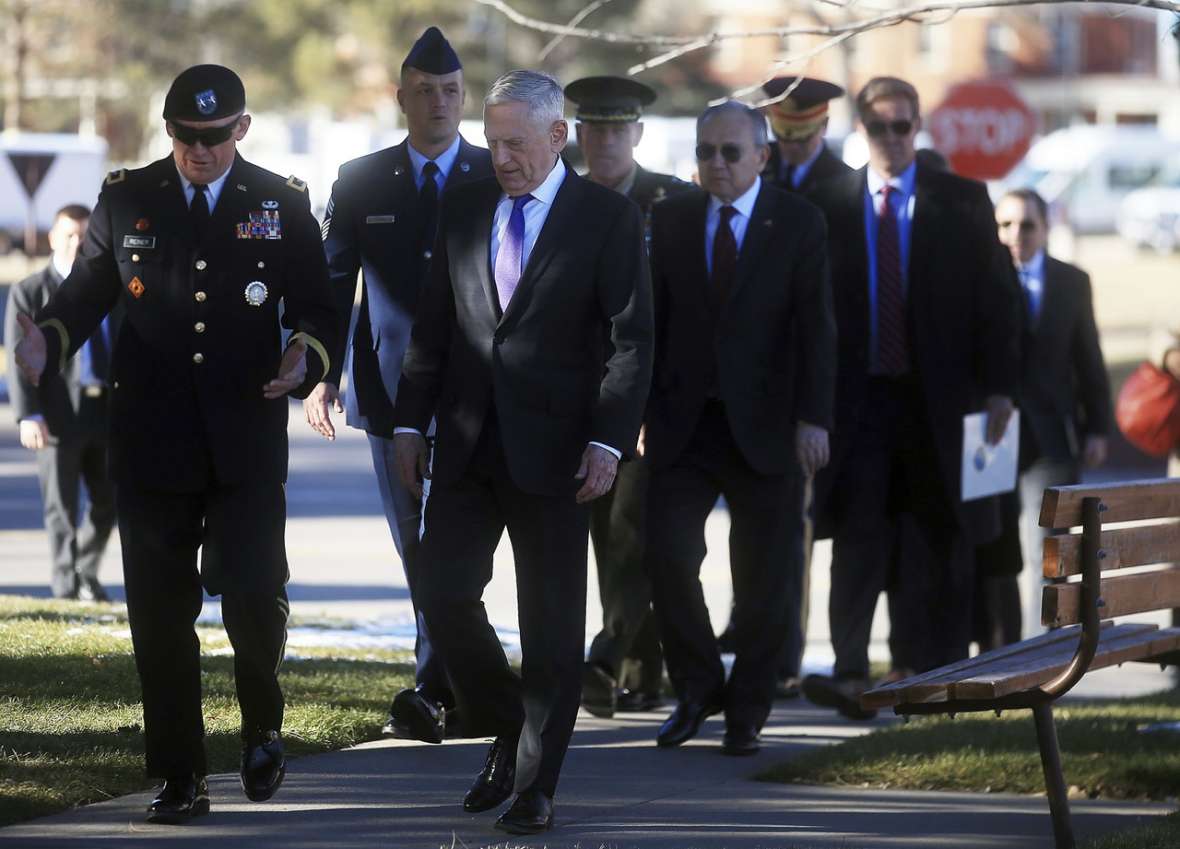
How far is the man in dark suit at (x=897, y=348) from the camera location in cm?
820

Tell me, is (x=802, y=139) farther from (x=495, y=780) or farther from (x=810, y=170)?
(x=495, y=780)

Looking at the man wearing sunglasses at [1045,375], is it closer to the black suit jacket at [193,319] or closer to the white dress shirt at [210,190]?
the black suit jacket at [193,319]

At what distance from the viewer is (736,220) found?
24.3 ft

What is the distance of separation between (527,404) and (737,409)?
160cm

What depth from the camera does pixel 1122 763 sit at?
6.79m

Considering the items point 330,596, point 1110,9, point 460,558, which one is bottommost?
point 330,596

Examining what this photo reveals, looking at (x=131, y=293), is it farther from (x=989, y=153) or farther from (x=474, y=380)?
(x=989, y=153)

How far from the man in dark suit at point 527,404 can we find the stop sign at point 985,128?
12795 mm

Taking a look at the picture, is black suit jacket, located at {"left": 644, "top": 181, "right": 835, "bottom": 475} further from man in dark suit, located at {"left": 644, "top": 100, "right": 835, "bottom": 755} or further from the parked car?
the parked car

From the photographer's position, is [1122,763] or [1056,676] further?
[1122,763]

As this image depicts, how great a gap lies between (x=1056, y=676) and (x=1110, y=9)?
2271mm

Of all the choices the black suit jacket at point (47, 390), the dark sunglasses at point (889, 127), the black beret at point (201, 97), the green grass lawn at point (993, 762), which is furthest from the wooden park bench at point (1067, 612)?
the black suit jacket at point (47, 390)

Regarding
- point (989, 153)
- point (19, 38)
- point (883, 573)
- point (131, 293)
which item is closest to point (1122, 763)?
point (883, 573)

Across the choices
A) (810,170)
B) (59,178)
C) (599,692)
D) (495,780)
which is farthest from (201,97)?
(59,178)
